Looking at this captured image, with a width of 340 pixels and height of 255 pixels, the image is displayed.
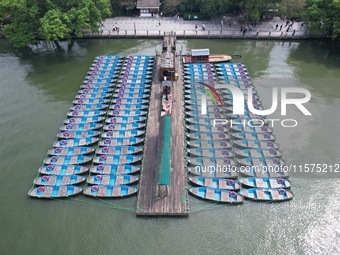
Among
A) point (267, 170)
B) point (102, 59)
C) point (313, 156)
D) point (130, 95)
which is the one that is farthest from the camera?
point (102, 59)

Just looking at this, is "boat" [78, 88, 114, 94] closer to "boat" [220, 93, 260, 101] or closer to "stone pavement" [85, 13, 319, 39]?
"boat" [220, 93, 260, 101]

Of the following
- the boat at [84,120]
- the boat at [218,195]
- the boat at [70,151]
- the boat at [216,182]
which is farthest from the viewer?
the boat at [84,120]

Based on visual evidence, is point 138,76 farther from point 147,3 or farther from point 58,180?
point 147,3

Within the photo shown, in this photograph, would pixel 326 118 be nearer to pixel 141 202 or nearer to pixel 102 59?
pixel 141 202

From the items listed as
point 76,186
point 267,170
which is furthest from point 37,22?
point 267,170

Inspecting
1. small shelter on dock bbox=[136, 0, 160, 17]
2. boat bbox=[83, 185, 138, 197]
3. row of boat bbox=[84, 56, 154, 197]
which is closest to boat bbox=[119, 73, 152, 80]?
row of boat bbox=[84, 56, 154, 197]

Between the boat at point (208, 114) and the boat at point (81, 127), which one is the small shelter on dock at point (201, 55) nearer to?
the boat at point (208, 114)

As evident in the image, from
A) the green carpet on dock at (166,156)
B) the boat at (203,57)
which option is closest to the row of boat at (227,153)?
the green carpet on dock at (166,156)
